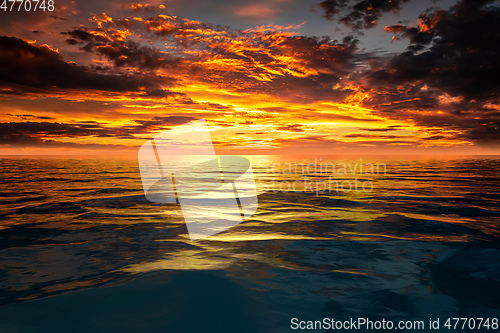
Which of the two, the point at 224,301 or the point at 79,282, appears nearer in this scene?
the point at 224,301

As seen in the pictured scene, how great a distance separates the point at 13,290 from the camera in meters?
4.03

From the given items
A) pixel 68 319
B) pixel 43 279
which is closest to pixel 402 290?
pixel 68 319

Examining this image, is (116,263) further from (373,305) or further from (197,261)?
(373,305)

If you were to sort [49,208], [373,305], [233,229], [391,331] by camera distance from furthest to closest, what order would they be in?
[49,208], [233,229], [373,305], [391,331]

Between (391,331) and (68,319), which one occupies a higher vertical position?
(68,319)

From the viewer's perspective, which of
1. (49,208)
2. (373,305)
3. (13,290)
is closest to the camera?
(373,305)

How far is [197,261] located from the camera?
5.16 m

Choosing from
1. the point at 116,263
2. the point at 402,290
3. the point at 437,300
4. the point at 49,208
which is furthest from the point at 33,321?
the point at 49,208

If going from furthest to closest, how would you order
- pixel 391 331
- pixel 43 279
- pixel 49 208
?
pixel 49 208, pixel 43 279, pixel 391 331

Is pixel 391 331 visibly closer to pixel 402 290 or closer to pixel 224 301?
pixel 402 290

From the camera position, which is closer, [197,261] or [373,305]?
[373,305]

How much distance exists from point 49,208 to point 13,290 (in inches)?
309

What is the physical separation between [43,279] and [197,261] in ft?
8.11

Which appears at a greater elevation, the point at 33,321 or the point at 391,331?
the point at 33,321
